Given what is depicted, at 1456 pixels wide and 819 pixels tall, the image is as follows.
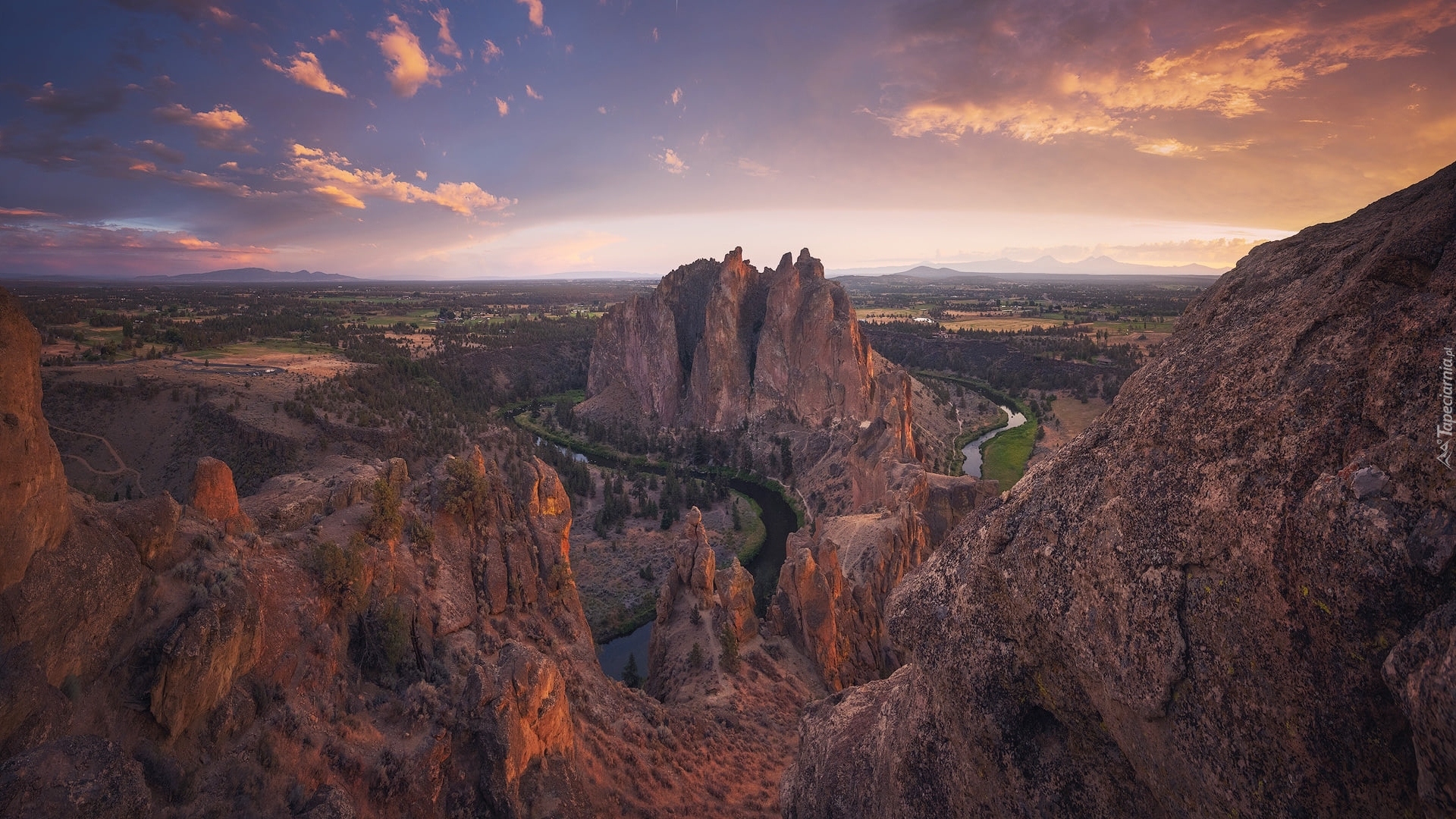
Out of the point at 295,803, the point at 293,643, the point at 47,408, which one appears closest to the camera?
the point at 295,803

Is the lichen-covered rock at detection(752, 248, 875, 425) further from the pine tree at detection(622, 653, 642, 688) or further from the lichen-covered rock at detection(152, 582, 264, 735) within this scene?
the lichen-covered rock at detection(152, 582, 264, 735)

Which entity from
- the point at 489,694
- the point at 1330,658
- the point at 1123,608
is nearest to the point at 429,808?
the point at 489,694

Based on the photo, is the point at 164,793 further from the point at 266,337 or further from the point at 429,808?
the point at 266,337

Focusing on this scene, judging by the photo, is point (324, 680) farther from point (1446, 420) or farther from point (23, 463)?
point (1446, 420)

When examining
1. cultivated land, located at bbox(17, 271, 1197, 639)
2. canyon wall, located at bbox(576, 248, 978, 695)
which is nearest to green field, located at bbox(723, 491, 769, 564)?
cultivated land, located at bbox(17, 271, 1197, 639)

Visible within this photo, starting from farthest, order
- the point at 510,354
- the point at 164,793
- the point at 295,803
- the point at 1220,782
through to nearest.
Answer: the point at 510,354 < the point at 295,803 < the point at 164,793 < the point at 1220,782

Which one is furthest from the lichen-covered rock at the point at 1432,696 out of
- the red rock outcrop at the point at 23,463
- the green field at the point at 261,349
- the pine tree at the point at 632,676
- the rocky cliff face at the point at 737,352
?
the green field at the point at 261,349

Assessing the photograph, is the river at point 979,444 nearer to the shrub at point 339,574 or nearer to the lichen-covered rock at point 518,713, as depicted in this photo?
the lichen-covered rock at point 518,713
